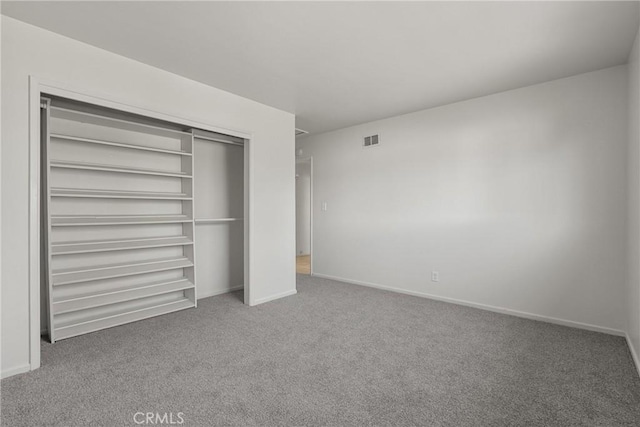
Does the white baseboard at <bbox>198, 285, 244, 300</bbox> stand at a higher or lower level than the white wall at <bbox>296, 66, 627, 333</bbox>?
lower

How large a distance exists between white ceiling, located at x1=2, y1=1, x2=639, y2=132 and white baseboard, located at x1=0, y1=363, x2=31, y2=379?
2452 millimetres

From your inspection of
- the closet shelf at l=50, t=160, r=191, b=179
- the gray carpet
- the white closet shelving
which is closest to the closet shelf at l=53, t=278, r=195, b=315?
the white closet shelving

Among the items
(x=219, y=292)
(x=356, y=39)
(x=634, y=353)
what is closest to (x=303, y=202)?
(x=219, y=292)

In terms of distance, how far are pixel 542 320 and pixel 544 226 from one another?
0.99 m

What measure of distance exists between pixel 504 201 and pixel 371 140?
2.05 metres

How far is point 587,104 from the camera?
3.11m

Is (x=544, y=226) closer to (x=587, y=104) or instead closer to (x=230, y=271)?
(x=587, y=104)

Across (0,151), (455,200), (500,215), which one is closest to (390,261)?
(455,200)

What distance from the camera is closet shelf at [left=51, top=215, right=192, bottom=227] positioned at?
113 inches

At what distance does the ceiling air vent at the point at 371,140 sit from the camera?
4.79m

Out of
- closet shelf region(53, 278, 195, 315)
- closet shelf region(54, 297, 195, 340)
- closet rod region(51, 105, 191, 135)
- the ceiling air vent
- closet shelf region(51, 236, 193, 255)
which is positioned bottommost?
closet shelf region(54, 297, 195, 340)

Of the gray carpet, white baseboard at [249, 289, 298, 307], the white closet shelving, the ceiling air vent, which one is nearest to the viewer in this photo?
the gray carpet

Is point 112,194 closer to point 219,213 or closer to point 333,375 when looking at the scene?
point 219,213

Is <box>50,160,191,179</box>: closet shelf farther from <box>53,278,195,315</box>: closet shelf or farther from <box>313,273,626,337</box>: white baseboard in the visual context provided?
<box>313,273,626,337</box>: white baseboard
